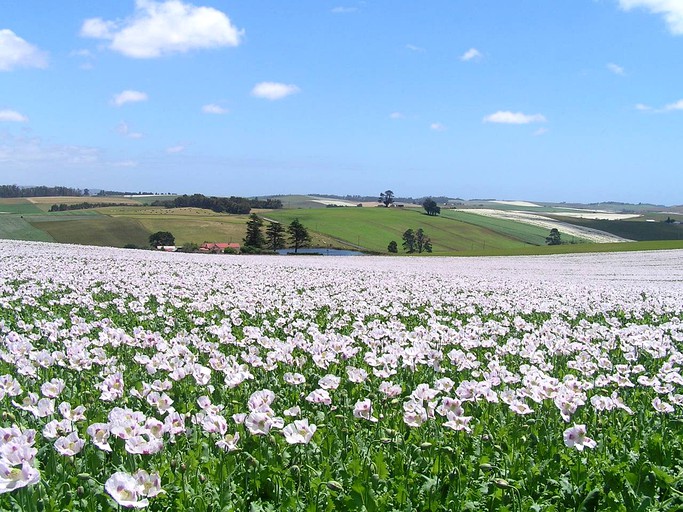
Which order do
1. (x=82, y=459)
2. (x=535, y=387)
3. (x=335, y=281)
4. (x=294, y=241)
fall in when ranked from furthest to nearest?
(x=294, y=241)
(x=335, y=281)
(x=535, y=387)
(x=82, y=459)

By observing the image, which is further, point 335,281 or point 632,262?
point 632,262

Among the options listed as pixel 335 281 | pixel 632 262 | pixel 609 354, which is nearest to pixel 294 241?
pixel 632 262

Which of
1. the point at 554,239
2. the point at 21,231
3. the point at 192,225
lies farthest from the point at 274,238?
the point at 554,239

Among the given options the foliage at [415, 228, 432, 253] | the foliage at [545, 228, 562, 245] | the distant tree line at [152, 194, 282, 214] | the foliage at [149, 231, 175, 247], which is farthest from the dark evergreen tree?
the distant tree line at [152, 194, 282, 214]

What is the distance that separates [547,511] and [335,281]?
53.0ft

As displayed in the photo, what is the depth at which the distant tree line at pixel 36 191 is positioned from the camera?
157m

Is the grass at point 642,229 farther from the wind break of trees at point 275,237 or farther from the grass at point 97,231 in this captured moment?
the grass at point 97,231

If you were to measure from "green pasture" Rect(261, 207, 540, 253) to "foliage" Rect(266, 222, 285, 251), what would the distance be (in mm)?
10141

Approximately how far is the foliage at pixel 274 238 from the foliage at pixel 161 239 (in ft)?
55.8

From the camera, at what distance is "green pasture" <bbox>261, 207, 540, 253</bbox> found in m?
103

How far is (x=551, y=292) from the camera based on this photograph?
725 inches

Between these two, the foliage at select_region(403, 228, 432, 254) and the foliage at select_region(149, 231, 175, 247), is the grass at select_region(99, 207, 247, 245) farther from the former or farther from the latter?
the foliage at select_region(403, 228, 432, 254)

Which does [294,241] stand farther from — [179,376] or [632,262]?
[179,376]

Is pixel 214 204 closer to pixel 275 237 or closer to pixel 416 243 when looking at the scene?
pixel 275 237
